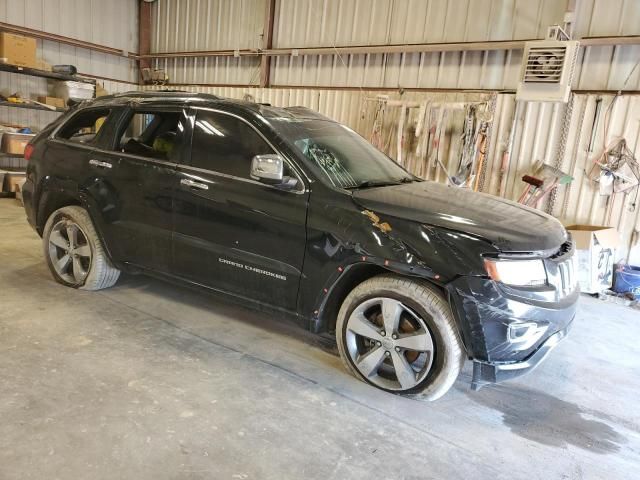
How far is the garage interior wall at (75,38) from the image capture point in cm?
942

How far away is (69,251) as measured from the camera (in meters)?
4.06

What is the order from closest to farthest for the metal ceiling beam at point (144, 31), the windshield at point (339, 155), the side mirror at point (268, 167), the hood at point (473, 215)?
→ the hood at point (473, 215)
the side mirror at point (268, 167)
the windshield at point (339, 155)
the metal ceiling beam at point (144, 31)

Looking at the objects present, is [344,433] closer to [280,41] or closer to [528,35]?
[528,35]

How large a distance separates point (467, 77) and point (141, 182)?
526 cm

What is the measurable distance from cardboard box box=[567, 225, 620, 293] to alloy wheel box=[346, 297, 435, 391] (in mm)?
3528

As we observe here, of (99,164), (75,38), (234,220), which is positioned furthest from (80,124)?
(75,38)

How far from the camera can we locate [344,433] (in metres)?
2.40

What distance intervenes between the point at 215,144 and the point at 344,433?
2040 mm

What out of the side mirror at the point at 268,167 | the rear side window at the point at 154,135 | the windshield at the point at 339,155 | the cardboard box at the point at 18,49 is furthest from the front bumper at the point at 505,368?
the cardboard box at the point at 18,49

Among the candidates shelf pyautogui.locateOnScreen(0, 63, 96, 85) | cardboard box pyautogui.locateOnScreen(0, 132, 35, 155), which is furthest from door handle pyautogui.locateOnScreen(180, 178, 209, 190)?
shelf pyautogui.locateOnScreen(0, 63, 96, 85)

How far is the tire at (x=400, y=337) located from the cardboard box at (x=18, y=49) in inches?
350

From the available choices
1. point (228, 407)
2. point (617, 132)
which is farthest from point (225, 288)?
point (617, 132)

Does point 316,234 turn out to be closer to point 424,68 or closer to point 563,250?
point 563,250

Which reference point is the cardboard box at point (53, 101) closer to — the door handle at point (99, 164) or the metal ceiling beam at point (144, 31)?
the metal ceiling beam at point (144, 31)
